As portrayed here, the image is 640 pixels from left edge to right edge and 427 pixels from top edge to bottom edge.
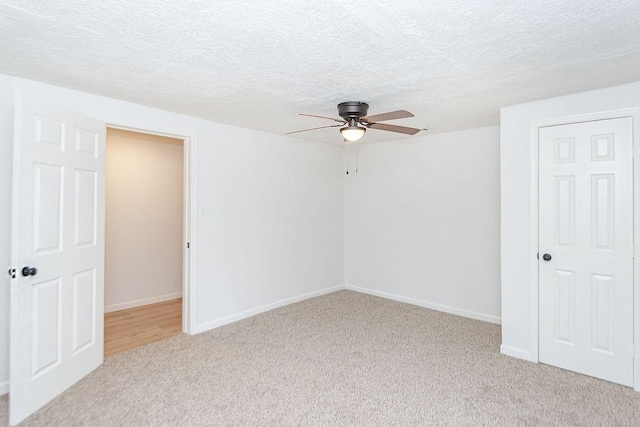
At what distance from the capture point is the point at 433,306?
479cm

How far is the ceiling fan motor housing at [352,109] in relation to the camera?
9.92ft

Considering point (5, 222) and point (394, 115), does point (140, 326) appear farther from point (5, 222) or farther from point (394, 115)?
point (394, 115)

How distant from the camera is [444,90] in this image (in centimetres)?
288

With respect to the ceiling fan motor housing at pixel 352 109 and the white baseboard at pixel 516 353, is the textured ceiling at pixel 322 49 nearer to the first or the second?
the ceiling fan motor housing at pixel 352 109

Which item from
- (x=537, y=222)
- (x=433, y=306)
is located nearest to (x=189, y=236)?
(x=433, y=306)

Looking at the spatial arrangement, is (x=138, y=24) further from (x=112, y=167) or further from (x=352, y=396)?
(x=112, y=167)

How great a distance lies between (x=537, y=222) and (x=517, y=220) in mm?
159

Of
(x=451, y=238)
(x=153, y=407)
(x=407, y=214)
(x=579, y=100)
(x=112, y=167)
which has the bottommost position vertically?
(x=153, y=407)

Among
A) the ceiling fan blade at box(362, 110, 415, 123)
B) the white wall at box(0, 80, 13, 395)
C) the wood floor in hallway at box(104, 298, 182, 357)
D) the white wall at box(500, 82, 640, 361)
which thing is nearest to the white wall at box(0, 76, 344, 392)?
the white wall at box(0, 80, 13, 395)

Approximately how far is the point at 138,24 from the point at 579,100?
320 cm

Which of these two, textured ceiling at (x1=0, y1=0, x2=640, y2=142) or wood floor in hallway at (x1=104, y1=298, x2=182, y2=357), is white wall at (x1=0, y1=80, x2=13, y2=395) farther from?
wood floor in hallway at (x1=104, y1=298, x2=182, y2=357)

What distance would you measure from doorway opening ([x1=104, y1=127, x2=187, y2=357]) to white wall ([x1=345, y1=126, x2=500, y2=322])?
8.48 ft

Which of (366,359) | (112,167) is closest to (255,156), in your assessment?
(112,167)

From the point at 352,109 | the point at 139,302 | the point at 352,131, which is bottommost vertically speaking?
the point at 139,302
